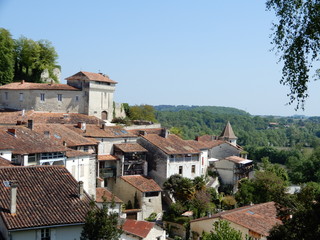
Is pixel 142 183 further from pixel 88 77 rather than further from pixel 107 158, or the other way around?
pixel 88 77

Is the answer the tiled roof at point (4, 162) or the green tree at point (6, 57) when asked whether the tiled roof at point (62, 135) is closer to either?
the tiled roof at point (4, 162)

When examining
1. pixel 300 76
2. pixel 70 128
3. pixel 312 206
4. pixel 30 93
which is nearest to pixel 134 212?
pixel 70 128

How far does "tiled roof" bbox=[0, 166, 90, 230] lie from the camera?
58.7ft

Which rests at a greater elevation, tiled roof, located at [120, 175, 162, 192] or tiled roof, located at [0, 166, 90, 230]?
tiled roof, located at [0, 166, 90, 230]

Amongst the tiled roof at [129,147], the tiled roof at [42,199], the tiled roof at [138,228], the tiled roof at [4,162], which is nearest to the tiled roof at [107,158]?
the tiled roof at [129,147]

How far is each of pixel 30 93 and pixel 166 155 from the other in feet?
59.4

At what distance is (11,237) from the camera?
17250 mm

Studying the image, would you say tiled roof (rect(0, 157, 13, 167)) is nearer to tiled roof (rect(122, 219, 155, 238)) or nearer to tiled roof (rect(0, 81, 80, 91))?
tiled roof (rect(122, 219, 155, 238))

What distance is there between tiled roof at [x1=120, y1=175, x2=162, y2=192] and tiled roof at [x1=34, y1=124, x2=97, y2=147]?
238 inches

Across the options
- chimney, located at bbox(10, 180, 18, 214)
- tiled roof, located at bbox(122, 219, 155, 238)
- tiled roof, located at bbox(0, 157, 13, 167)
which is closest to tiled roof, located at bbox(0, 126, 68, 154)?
tiled roof, located at bbox(0, 157, 13, 167)

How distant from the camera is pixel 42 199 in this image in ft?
63.2

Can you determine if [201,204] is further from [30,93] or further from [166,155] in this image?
[30,93]

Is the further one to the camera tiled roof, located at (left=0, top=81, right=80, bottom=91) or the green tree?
the green tree

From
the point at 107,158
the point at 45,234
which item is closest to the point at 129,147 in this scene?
the point at 107,158
